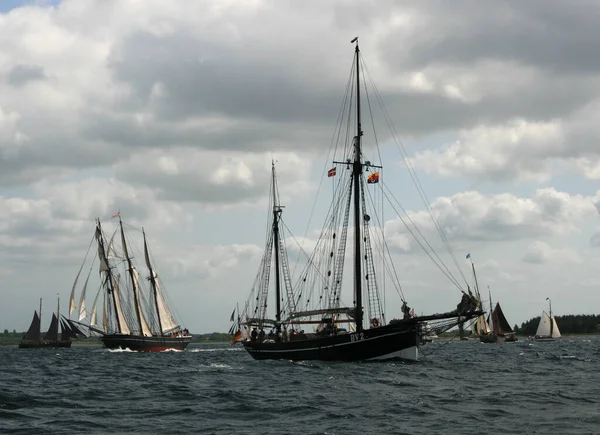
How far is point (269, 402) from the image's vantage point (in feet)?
134

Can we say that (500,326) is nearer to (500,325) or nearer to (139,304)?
(500,325)

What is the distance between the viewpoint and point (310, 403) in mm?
40469

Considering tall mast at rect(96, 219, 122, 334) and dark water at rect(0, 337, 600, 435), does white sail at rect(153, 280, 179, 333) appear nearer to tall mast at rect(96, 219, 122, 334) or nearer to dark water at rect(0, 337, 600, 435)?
tall mast at rect(96, 219, 122, 334)

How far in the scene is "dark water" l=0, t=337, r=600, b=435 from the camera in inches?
1293

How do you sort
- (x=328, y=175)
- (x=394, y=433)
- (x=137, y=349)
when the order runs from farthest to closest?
(x=137, y=349)
(x=328, y=175)
(x=394, y=433)

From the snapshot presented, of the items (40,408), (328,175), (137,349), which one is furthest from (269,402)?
(137,349)

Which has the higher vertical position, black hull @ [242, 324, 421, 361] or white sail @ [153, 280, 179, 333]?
white sail @ [153, 280, 179, 333]

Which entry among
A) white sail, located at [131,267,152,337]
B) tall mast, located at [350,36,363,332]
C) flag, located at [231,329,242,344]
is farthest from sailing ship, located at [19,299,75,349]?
tall mast, located at [350,36,363,332]

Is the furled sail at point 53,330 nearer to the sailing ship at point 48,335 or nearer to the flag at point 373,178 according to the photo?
the sailing ship at point 48,335

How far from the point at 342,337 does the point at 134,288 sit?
280 feet

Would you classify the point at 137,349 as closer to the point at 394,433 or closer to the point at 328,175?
the point at 328,175

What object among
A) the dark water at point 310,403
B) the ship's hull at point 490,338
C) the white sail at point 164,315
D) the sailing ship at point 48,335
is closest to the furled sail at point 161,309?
the white sail at point 164,315

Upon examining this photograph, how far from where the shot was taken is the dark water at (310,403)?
3284 centimetres

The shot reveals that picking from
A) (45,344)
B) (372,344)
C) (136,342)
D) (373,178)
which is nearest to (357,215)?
(373,178)
